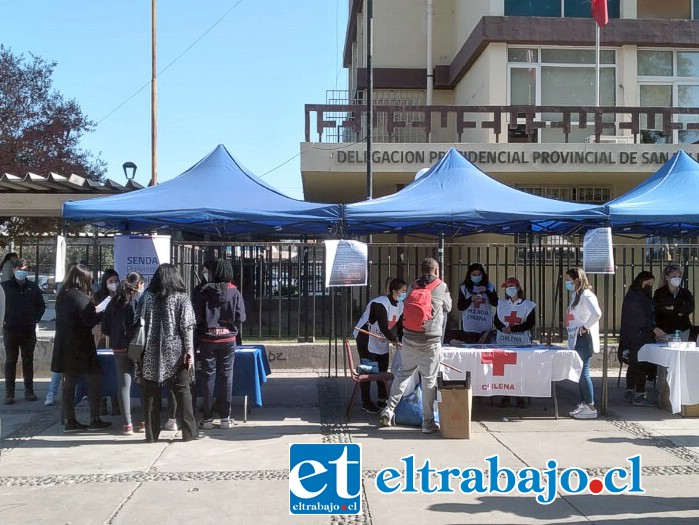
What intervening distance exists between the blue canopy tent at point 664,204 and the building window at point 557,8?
821 cm

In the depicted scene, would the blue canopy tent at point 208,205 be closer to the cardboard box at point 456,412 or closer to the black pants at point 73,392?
the black pants at point 73,392

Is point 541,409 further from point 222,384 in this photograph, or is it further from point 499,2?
point 499,2

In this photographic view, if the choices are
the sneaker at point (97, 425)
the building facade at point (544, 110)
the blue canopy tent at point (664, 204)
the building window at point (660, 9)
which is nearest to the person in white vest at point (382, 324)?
the blue canopy tent at point (664, 204)

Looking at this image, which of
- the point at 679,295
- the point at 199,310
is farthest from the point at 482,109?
the point at 199,310

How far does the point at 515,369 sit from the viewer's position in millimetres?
8344

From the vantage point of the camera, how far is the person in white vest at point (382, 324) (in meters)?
8.34

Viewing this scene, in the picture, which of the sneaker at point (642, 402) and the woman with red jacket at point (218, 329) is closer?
the woman with red jacket at point (218, 329)

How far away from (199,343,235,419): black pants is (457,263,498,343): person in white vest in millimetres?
3432

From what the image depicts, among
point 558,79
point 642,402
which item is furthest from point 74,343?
point 558,79

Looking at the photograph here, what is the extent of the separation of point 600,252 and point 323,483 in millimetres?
4837

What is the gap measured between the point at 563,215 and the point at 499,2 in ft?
32.6

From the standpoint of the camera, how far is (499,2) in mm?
16891

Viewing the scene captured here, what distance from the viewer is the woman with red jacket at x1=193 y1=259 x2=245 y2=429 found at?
7879 millimetres

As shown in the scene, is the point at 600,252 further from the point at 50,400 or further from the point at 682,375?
the point at 50,400
